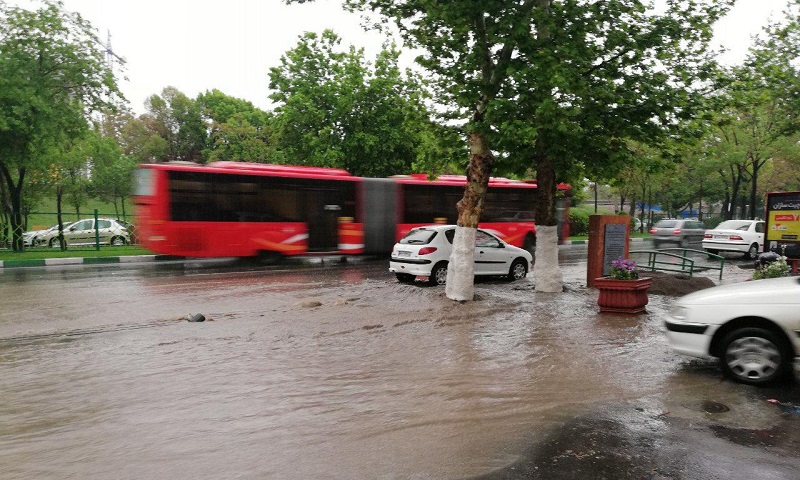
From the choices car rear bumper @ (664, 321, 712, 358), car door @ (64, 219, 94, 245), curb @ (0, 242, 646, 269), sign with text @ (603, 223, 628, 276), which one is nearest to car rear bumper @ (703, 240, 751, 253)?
sign with text @ (603, 223, 628, 276)

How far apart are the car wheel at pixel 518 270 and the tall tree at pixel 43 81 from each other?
17404mm

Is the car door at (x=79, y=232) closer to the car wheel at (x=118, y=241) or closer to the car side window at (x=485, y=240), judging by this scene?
the car wheel at (x=118, y=241)

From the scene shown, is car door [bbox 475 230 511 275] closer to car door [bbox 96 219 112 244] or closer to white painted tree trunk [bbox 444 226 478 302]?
white painted tree trunk [bbox 444 226 478 302]

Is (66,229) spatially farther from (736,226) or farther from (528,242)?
(736,226)

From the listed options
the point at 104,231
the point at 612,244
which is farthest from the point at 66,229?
the point at 612,244

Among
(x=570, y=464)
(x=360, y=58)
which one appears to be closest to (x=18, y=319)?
(x=570, y=464)

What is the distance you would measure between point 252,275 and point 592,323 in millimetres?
9972

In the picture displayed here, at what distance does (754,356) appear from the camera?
627 cm

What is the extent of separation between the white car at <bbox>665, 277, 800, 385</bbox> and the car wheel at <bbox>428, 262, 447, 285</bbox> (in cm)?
803

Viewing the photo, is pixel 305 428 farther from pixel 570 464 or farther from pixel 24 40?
pixel 24 40

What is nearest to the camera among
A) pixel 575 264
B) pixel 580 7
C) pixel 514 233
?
pixel 580 7

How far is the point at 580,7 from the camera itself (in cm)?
1074

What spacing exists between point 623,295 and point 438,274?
→ 16.5 feet

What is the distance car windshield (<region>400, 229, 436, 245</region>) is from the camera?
14.6m
